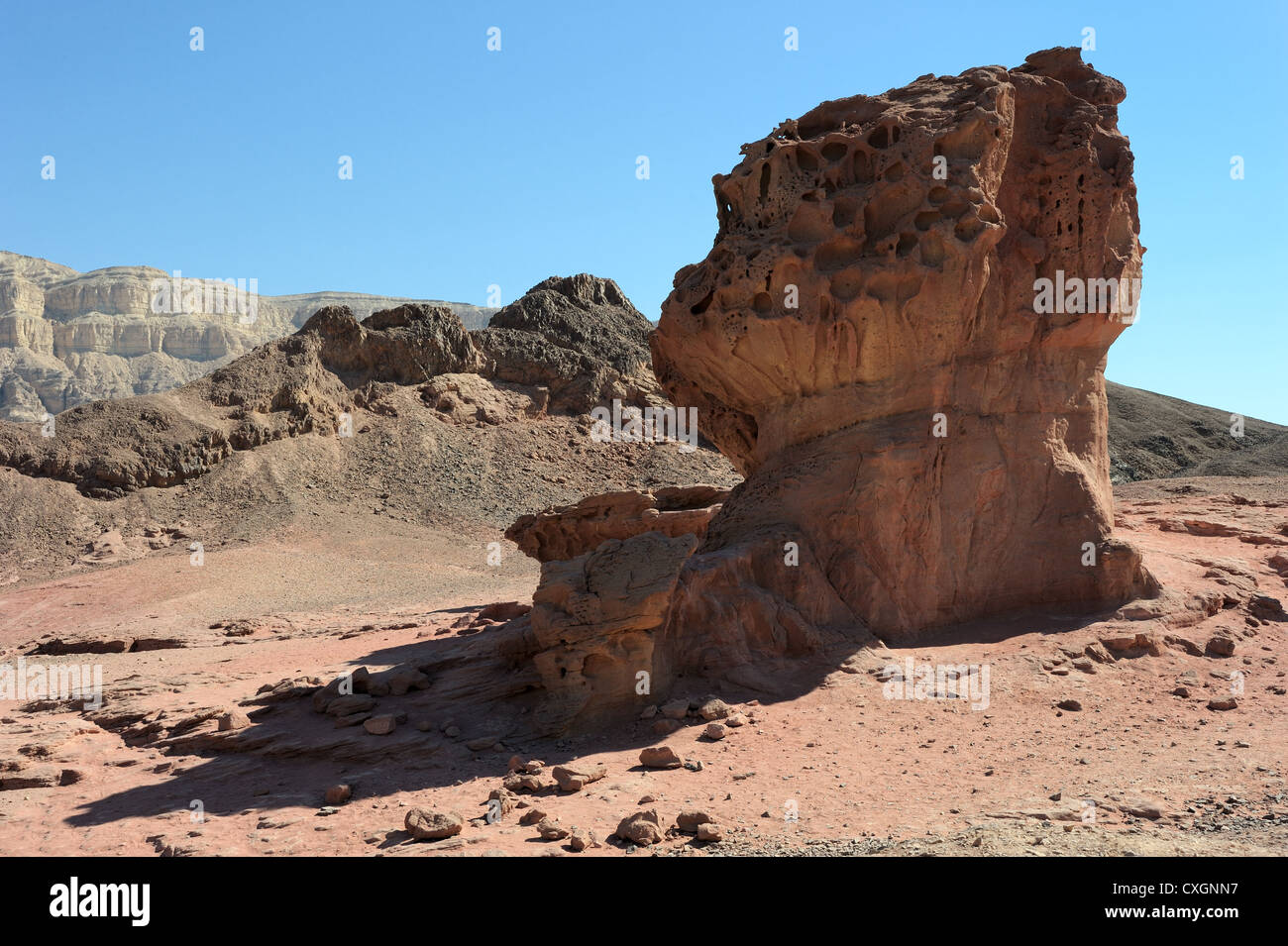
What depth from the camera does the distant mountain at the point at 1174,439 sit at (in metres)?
31.1

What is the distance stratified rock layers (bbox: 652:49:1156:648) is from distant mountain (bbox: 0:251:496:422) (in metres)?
70.2

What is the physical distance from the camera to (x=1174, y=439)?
35250 millimetres

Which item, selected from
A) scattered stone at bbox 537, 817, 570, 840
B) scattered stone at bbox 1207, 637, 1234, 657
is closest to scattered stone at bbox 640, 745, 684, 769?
scattered stone at bbox 537, 817, 570, 840

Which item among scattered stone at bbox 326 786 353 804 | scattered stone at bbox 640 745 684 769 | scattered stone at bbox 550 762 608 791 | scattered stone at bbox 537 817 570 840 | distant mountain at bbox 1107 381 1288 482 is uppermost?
distant mountain at bbox 1107 381 1288 482

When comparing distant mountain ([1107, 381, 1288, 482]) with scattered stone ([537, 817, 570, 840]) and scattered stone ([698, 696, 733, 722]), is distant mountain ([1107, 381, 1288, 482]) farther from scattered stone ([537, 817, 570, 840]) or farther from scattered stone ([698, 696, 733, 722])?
Result: scattered stone ([537, 817, 570, 840])

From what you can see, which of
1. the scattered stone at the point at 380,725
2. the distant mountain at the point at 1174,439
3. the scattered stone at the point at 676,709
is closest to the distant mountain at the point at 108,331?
the distant mountain at the point at 1174,439

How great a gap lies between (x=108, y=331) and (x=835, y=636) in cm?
10068

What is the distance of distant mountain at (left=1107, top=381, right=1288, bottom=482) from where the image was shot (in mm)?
31094

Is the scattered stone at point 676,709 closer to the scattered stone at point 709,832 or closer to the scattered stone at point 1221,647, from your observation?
the scattered stone at point 709,832

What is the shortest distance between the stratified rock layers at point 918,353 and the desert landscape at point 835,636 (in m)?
0.04

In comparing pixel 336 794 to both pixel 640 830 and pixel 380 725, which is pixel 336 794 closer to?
pixel 380 725

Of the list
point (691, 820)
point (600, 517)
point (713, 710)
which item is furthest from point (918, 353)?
point (600, 517)

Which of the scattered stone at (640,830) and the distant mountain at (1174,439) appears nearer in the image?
the scattered stone at (640,830)

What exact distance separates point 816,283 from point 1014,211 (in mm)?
2635
